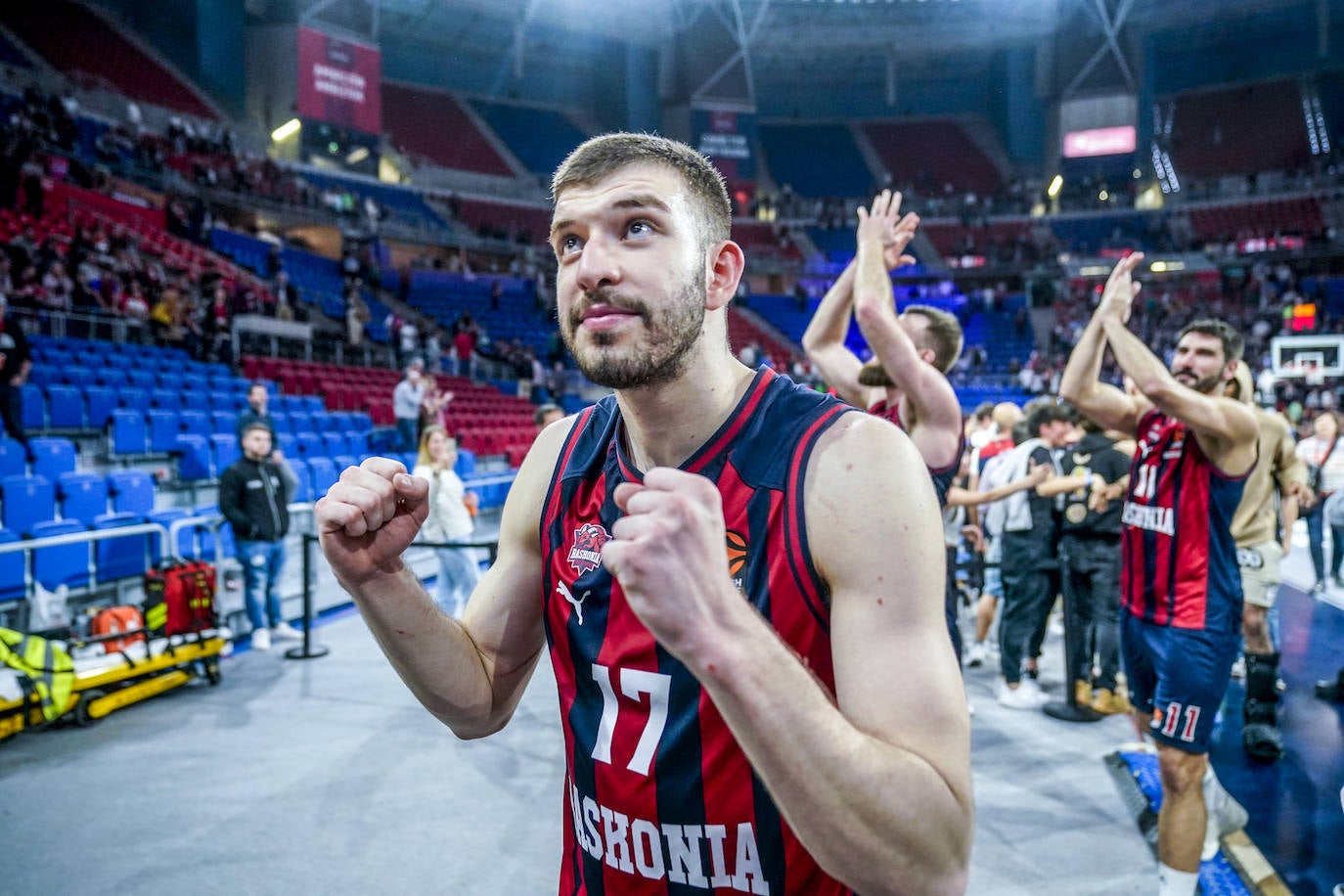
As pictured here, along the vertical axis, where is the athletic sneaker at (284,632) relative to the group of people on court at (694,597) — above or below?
below

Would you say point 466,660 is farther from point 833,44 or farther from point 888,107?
point 888,107

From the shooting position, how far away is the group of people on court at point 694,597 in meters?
0.91

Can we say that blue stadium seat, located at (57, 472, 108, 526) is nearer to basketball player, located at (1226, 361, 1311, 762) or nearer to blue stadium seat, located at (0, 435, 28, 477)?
blue stadium seat, located at (0, 435, 28, 477)

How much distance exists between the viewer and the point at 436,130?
105 ft

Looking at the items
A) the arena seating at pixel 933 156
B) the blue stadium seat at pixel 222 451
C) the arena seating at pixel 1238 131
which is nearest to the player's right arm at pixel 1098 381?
the blue stadium seat at pixel 222 451

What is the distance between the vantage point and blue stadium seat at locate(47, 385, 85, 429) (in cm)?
805

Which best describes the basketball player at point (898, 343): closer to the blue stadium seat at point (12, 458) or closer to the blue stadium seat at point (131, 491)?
the blue stadium seat at point (131, 491)

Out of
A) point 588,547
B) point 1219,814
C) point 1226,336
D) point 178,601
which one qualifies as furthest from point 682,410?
point 178,601

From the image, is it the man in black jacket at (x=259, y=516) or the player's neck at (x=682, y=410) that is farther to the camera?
the man in black jacket at (x=259, y=516)

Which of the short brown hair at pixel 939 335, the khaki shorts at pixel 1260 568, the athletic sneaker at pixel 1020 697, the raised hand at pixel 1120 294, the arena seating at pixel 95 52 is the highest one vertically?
the arena seating at pixel 95 52

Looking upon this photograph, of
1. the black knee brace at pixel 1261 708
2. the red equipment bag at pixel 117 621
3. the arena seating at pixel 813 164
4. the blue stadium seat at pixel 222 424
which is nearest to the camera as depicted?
the black knee brace at pixel 1261 708

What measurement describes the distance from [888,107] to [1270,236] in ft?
53.2

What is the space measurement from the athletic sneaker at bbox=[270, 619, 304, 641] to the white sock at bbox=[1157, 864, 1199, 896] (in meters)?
5.99

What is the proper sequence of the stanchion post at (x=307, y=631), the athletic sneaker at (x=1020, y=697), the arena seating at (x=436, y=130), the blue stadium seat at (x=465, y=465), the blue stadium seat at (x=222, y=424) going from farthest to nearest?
the arena seating at (x=436, y=130) < the blue stadium seat at (x=465, y=465) < the blue stadium seat at (x=222, y=424) < the stanchion post at (x=307, y=631) < the athletic sneaker at (x=1020, y=697)
